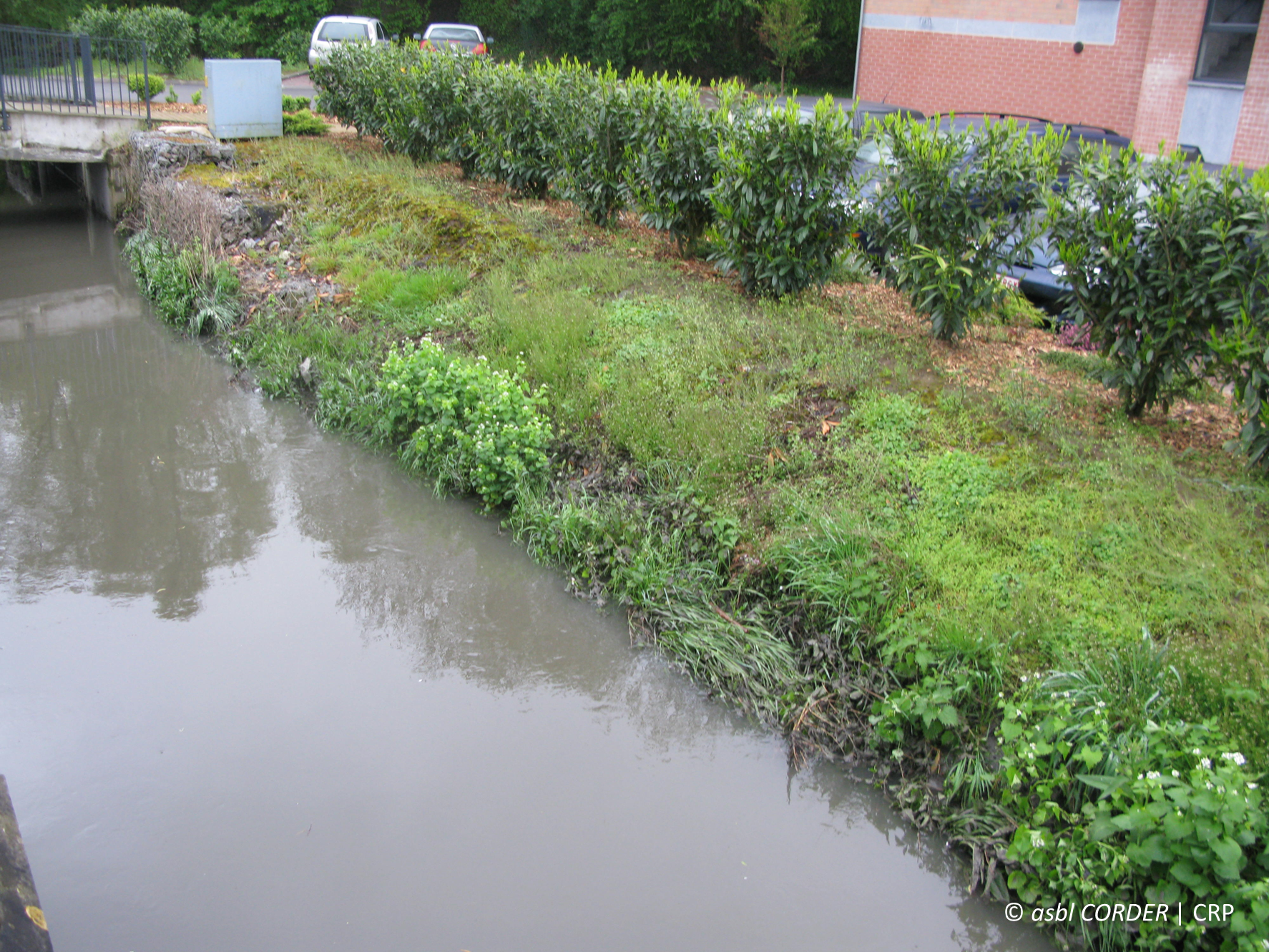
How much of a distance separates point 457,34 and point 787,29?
9.79m

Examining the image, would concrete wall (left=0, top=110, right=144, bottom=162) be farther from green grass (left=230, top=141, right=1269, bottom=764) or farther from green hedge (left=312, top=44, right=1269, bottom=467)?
green grass (left=230, top=141, right=1269, bottom=764)

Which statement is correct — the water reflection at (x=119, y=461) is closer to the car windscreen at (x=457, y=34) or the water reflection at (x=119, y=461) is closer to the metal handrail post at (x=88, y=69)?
the metal handrail post at (x=88, y=69)

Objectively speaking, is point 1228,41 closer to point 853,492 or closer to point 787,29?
point 787,29

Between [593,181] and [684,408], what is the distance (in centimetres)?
477

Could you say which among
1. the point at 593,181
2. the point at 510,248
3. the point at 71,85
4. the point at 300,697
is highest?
the point at 71,85

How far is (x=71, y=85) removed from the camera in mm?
13672

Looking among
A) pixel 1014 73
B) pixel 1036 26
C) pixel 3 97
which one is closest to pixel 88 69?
pixel 3 97

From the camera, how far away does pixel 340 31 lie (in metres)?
21.0

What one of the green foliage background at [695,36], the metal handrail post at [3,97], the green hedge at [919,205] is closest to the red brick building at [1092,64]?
the green foliage background at [695,36]

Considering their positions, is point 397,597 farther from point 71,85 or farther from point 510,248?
point 71,85

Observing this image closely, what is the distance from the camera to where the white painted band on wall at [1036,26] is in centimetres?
1791

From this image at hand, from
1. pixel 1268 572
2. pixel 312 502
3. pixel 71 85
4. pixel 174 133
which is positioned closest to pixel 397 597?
pixel 312 502

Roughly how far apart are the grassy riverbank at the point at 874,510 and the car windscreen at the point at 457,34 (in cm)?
1719

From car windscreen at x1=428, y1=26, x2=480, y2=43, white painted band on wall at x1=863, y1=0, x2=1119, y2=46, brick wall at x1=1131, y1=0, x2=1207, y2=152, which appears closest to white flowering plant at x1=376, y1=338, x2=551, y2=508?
brick wall at x1=1131, y1=0, x2=1207, y2=152
